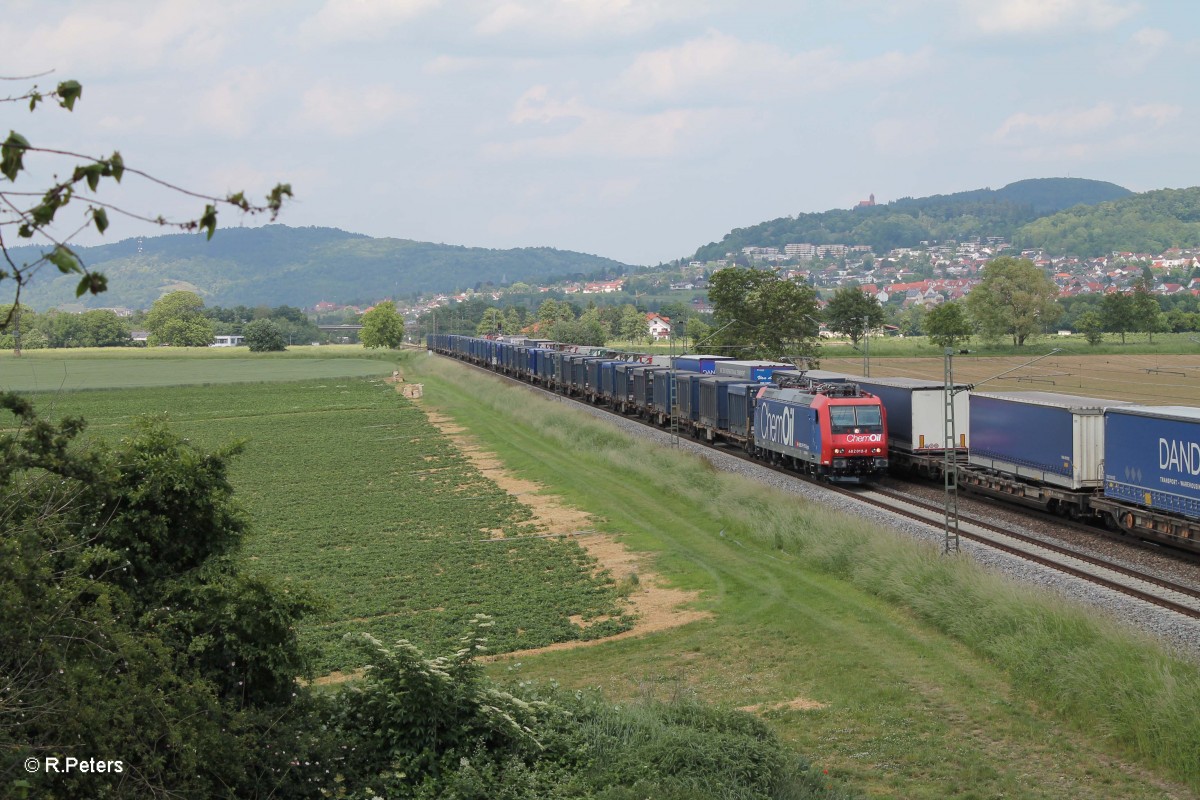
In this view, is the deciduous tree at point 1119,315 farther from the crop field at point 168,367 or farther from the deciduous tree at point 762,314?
the crop field at point 168,367

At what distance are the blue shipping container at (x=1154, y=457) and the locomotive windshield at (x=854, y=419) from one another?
10.2 meters

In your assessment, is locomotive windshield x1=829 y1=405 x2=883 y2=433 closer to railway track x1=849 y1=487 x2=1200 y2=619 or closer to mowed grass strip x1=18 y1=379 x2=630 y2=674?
railway track x1=849 y1=487 x2=1200 y2=619

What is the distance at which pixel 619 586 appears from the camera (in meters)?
27.4

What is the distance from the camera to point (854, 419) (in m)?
38.9

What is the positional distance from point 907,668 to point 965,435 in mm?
20868

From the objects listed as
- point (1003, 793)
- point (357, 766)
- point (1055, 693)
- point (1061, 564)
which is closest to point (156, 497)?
point (357, 766)

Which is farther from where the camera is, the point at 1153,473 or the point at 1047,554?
the point at 1047,554

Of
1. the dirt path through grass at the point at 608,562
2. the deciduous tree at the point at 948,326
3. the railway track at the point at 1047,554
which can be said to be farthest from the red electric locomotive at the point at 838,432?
the deciduous tree at the point at 948,326

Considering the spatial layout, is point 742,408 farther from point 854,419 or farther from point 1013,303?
point 1013,303

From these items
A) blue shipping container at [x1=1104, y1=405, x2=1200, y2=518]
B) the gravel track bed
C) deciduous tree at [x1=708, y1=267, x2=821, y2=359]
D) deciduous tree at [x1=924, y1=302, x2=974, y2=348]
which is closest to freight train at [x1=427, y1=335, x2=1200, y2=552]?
blue shipping container at [x1=1104, y1=405, x2=1200, y2=518]

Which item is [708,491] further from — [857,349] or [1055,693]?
[857,349]

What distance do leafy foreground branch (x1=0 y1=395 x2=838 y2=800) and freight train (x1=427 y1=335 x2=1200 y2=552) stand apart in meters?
14.9

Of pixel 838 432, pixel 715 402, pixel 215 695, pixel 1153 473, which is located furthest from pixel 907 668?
pixel 715 402

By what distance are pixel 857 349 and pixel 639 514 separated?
308 feet
